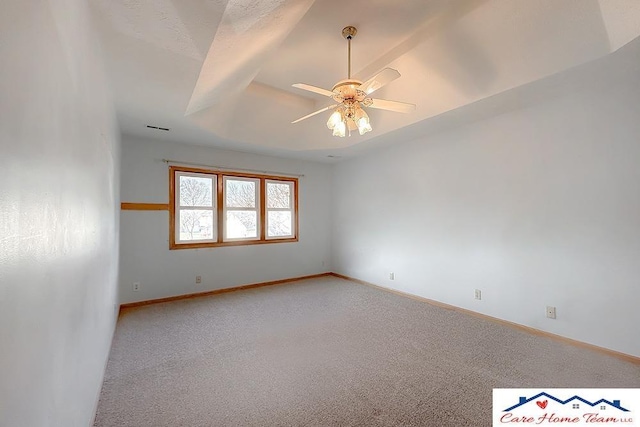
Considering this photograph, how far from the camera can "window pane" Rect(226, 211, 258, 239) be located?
16.2 ft

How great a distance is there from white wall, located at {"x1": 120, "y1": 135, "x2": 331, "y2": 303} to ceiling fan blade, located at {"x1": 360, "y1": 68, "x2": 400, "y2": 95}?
3179mm

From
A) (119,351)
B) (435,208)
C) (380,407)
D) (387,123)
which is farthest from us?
(435,208)

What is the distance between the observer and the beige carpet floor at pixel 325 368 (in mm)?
1841

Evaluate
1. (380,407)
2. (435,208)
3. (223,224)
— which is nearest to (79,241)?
(380,407)

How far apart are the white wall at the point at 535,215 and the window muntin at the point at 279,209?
2066 millimetres

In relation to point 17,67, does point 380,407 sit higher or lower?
lower

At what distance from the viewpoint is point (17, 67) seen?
72cm

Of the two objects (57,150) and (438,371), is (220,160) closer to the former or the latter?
(57,150)

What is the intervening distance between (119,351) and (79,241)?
1.89 m

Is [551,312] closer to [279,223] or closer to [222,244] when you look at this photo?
[279,223]

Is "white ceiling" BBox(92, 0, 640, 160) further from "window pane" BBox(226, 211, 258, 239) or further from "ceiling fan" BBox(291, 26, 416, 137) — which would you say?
"window pane" BBox(226, 211, 258, 239)

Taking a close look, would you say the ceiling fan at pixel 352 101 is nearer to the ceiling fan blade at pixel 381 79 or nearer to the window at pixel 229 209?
the ceiling fan blade at pixel 381 79

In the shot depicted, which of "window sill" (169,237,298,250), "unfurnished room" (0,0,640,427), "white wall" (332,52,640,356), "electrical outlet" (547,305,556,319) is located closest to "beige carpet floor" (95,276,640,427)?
"unfurnished room" (0,0,640,427)

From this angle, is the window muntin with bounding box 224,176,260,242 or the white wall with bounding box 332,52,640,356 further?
the window muntin with bounding box 224,176,260,242
